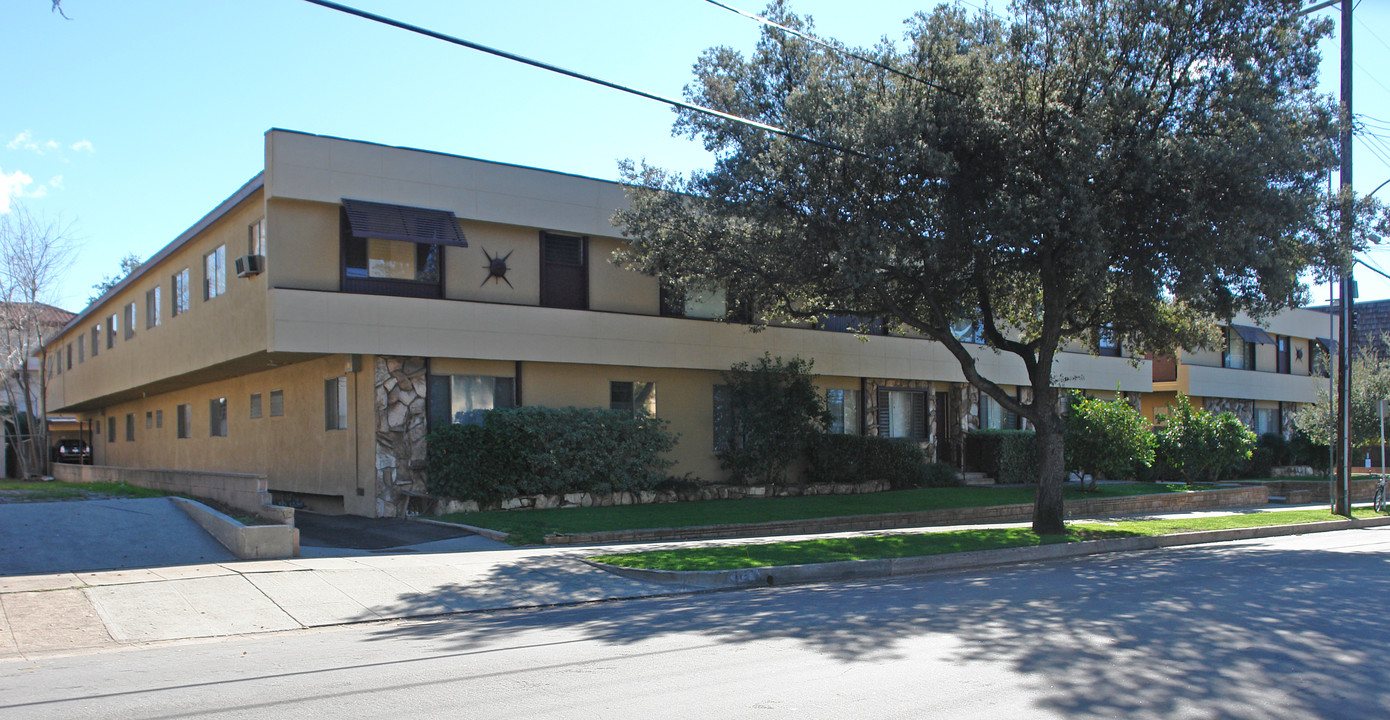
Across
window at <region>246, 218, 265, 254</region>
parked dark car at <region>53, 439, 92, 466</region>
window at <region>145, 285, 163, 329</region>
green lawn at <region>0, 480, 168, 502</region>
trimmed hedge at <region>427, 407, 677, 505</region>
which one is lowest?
parked dark car at <region>53, 439, 92, 466</region>

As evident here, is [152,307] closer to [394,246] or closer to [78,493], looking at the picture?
[78,493]

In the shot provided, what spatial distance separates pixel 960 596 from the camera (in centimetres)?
1082

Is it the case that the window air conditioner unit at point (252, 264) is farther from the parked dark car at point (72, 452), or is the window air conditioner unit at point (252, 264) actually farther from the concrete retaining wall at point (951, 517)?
the parked dark car at point (72, 452)

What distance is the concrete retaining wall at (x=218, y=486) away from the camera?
1542 centimetres

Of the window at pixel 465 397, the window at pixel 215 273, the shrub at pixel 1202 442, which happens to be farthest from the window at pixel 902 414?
the window at pixel 215 273

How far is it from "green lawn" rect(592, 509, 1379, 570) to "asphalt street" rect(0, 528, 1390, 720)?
1.77 m

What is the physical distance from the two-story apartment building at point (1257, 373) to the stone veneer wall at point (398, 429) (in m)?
28.6

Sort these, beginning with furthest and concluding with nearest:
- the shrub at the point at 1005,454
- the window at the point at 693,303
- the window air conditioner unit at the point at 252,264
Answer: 1. the shrub at the point at 1005,454
2. the window at the point at 693,303
3. the window air conditioner unit at the point at 252,264

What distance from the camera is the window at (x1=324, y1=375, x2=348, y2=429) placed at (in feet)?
65.1

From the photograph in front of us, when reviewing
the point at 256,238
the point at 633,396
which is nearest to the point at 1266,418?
the point at 633,396

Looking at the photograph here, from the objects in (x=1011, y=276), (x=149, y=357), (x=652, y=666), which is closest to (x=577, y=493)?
(x=1011, y=276)

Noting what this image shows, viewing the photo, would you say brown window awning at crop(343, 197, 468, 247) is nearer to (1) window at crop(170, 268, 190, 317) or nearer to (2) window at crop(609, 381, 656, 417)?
(2) window at crop(609, 381, 656, 417)

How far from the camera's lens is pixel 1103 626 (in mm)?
8734

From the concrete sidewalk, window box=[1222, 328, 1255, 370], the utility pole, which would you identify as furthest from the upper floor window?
window box=[1222, 328, 1255, 370]
